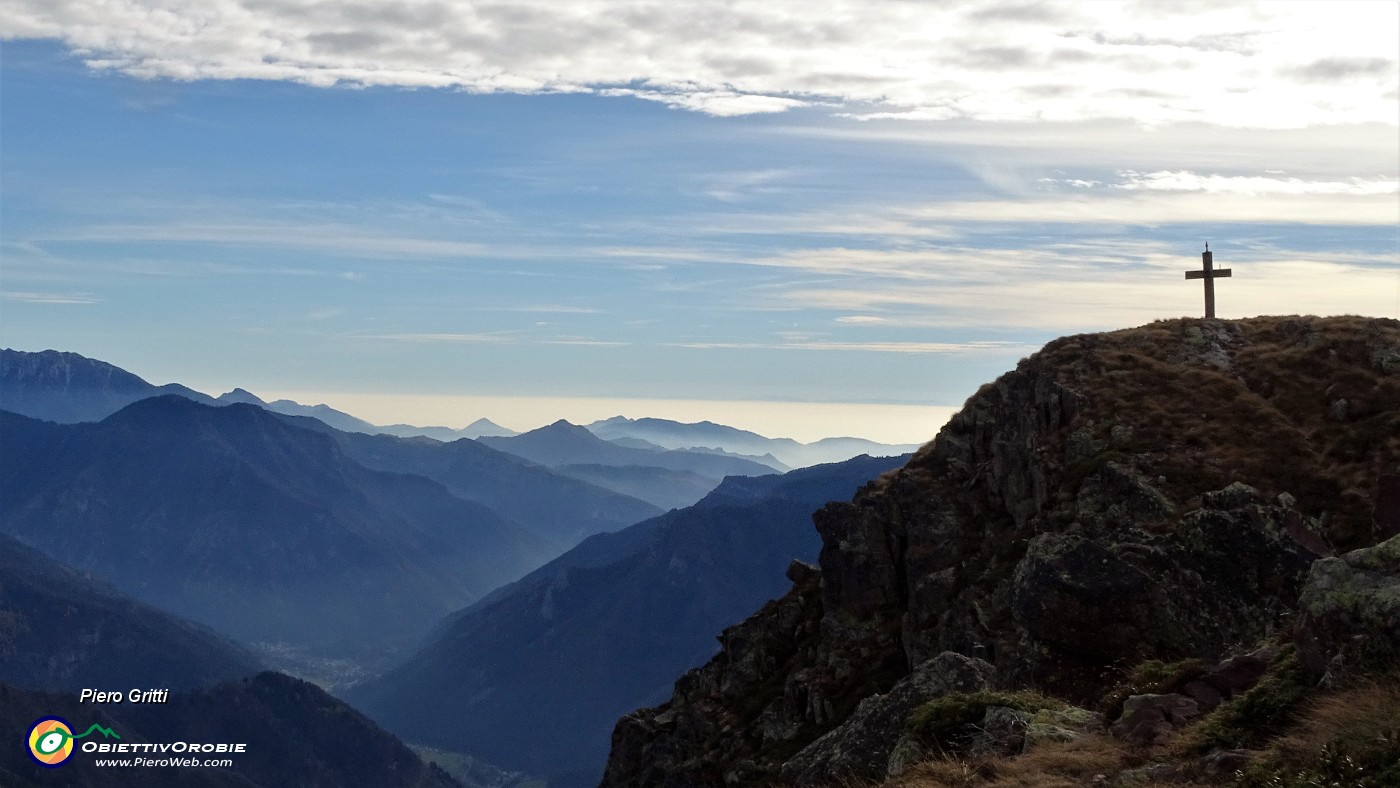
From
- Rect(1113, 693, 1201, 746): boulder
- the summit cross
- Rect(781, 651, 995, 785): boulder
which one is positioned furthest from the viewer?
the summit cross

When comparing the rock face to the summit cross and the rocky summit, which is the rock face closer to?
the rocky summit

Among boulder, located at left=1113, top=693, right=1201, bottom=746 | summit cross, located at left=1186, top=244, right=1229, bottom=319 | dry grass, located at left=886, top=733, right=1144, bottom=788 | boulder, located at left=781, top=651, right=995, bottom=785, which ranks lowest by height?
boulder, located at left=781, top=651, right=995, bottom=785

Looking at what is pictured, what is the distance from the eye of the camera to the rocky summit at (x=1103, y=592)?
18.2 metres

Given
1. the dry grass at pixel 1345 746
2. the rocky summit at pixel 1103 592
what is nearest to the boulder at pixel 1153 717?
the rocky summit at pixel 1103 592

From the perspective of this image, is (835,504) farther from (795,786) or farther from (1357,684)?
(1357,684)

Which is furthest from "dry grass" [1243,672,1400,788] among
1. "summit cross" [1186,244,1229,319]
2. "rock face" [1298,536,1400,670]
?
"summit cross" [1186,244,1229,319]

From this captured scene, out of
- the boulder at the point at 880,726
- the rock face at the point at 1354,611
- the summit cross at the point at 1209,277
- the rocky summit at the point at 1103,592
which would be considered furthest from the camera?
the summit cross at the point at 1209,277

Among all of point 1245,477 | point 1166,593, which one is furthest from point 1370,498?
point 1166,593

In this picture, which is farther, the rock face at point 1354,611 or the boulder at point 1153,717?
the boulder at point 1153,717

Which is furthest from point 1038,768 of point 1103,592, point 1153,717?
point 1103,592

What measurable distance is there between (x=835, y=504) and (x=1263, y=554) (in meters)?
41.1

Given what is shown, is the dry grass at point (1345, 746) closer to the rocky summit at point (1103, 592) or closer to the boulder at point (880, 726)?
the rocky summit at point (1103, 592)

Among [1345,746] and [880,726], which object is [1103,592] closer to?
[880,726]

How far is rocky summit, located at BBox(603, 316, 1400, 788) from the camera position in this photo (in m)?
18.2
